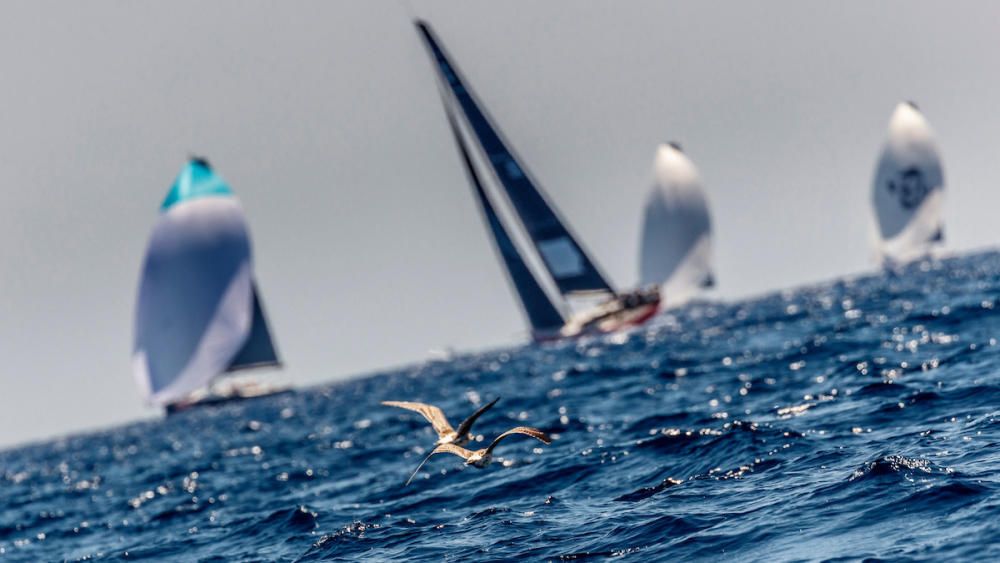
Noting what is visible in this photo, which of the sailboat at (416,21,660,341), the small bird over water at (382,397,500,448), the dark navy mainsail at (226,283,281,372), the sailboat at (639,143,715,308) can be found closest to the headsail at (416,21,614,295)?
the sailboat at (416,21,660,341)

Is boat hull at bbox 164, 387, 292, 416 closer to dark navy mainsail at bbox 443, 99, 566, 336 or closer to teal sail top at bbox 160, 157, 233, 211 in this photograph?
teal sail top at bbox 160, 157, 233, 211

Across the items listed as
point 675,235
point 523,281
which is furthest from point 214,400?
point 675,235

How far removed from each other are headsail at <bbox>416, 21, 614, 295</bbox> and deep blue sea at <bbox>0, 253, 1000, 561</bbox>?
27799 millimetres

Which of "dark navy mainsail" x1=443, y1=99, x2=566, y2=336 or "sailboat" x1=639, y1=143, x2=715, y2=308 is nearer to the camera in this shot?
"dark navy mainsail" x1=443, y1=99, x2=566, y2=336

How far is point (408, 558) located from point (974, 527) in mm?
5994

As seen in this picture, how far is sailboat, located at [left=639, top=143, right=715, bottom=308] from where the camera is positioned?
102 m

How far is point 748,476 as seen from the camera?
14.9m

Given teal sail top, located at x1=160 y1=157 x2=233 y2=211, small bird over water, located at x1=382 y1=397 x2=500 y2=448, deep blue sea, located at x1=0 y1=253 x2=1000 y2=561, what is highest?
teal sail top, located at x1=160 y1=157 x2=233 y2=211

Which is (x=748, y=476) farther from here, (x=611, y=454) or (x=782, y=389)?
(x=782, y=389)

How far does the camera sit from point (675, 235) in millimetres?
101625

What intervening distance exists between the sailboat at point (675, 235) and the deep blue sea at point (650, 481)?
224 feet

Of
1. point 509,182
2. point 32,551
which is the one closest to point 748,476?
point 32,551

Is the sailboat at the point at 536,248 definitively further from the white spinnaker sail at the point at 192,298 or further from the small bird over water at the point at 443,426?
the small bird over water at the point at 443,426

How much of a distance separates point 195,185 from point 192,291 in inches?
258
